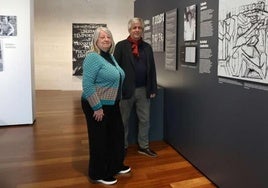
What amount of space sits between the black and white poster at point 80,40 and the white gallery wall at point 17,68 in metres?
3.79

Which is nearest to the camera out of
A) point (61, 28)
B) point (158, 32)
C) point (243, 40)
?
point (243, 40)

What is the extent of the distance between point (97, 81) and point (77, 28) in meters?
6.37

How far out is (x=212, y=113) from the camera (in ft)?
9.24

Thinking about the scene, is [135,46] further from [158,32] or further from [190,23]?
[158,32]

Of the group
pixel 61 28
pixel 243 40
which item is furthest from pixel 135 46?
pixel 61 28

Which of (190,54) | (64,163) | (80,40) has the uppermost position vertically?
(80,40)

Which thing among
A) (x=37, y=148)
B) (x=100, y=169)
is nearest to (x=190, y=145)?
(x=100, y=169)

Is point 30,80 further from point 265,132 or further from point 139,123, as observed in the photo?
point 265,132

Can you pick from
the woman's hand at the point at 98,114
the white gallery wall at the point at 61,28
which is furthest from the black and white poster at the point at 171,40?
the white gallery wall at the point at 61,28

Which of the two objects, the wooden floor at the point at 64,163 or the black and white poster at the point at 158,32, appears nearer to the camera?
the wooden floor at the point at 64,163

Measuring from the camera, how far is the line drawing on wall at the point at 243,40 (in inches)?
81.2

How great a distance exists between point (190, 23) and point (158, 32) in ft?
3.79

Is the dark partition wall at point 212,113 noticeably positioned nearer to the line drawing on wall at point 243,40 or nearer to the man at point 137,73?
the line drawing on wall at point 243,40

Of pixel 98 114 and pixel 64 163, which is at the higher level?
pixel 98 114
